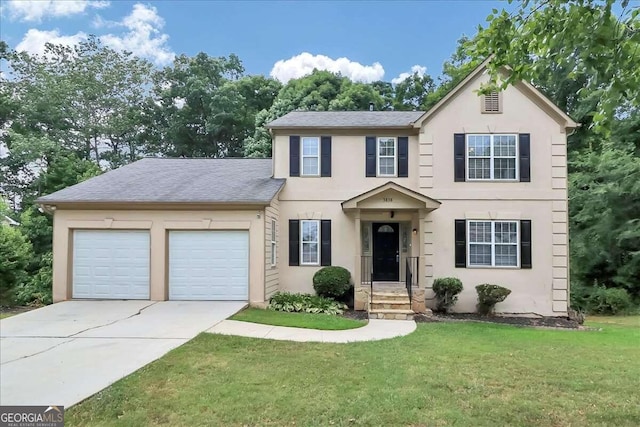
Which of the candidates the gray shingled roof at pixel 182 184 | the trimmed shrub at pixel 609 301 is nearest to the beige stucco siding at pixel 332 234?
the gray shingled roof at pixel 182 184

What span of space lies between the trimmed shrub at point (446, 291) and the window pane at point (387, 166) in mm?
3679

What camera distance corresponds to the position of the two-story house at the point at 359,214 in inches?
448

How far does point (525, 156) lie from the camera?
12336mm

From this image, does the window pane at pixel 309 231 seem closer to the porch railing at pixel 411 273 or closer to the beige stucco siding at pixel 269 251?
the beige stucco siding at pixel 269 251

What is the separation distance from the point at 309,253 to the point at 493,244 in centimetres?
567

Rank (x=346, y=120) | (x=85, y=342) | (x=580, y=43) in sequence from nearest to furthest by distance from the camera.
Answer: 1. (x=580, y=43)
2. (x=85, y=342)
3. (x=346, y=120)

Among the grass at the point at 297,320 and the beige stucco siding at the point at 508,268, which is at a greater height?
the beige stucco siding at the point at 508,268

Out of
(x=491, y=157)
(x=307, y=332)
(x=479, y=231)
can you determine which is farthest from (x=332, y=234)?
(x=491, y=157)

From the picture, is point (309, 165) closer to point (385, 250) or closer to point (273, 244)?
point (273, 244)

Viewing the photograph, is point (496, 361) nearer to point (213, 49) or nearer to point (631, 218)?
point (631, 218)

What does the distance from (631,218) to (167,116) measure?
28.2 meters

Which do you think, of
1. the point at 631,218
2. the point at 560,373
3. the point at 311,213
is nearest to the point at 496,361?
the point at 560,373

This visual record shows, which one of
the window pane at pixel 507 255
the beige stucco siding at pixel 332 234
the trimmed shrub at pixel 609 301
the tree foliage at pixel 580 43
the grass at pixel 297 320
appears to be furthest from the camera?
the trimmed shrub at pixel 609 301

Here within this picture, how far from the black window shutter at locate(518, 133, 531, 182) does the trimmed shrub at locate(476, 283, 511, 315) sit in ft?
11.3
